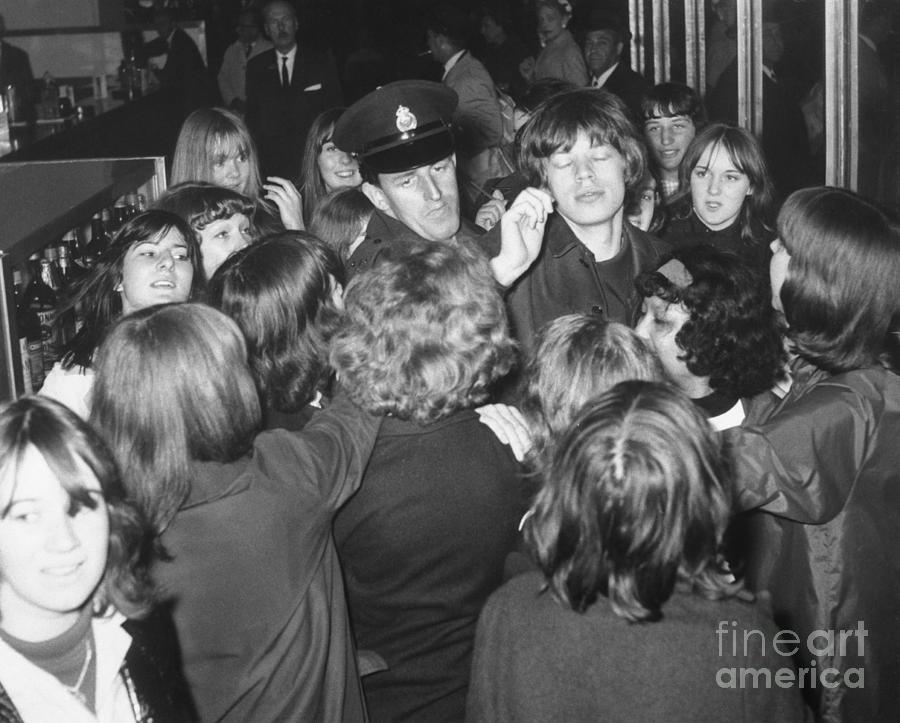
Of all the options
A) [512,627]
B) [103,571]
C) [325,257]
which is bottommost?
[512,627]

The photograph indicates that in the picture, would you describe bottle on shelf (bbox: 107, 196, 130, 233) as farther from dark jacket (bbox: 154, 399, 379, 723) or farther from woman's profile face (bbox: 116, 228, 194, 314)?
dark jacket (bbox: 154, 399, 379, 723)

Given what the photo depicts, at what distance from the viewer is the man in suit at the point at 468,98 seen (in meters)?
6.23

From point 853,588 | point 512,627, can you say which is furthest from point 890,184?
point 512,627

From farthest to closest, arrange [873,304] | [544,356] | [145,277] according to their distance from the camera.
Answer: [145,277] → [873,304] → [544,356]

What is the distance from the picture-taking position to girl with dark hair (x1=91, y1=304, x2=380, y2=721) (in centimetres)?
172

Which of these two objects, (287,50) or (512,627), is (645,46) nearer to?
(287,50)

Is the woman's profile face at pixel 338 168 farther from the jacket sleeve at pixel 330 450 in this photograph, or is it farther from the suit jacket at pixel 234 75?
the suit jacket at pixel 234 75

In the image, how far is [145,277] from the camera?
2727mm

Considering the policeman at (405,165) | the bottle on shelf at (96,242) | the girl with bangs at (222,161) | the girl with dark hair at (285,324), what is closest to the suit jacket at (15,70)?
the girl with bangs at (222,161)

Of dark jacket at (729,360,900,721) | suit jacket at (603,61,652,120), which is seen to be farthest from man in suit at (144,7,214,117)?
dark jacket at (729,360,900,721)

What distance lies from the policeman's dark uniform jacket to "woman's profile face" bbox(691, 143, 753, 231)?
0.94 m

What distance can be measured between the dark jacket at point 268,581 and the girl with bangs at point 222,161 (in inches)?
84.8

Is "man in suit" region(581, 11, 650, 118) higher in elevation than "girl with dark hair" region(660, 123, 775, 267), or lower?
higher

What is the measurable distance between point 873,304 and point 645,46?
7743 mm
